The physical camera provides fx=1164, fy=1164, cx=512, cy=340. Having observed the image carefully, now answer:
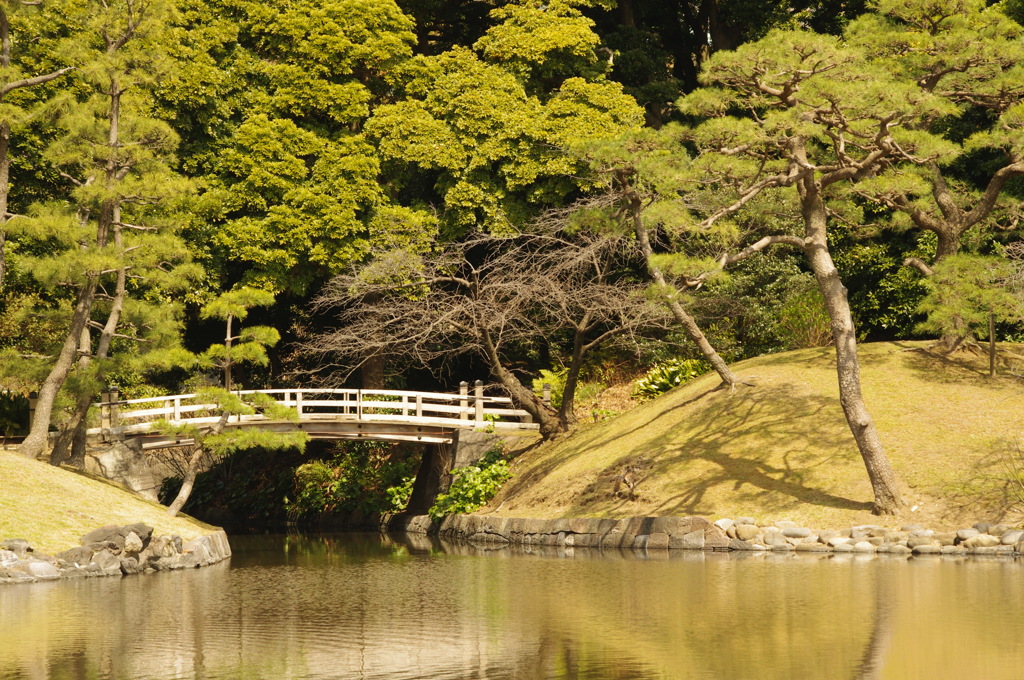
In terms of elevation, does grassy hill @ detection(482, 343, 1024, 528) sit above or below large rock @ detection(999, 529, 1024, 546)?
above

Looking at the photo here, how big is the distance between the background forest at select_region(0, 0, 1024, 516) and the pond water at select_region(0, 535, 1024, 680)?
17.2ft

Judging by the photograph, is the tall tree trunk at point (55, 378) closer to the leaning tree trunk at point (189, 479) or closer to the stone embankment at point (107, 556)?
the leaning tree trunk at point (189, 479)

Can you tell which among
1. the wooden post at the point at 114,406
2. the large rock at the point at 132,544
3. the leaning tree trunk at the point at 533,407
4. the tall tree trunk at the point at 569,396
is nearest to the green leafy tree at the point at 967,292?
the tall tree trunk at the point at 569,396

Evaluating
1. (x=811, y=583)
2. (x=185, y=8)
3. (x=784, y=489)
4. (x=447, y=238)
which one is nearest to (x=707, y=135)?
(x=784, y=489)

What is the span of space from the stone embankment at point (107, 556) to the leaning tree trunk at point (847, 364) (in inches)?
415

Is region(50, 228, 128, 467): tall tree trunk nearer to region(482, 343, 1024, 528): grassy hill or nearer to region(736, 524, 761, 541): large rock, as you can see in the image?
region(482, 343, 1024, 528): grassy hill

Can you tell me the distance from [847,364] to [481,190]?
1133 cm

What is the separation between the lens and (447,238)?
27.3m

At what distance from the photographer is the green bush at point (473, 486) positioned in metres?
23.9

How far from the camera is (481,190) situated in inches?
1067

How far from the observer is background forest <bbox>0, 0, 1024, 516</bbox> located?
62.8 ft

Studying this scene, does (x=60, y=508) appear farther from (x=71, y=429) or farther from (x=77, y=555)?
(x=71, y=429)

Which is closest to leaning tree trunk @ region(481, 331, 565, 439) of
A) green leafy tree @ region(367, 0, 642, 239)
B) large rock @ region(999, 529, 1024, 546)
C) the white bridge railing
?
the white bridge railing

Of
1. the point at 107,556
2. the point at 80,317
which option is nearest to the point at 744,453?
the point at 107,556
